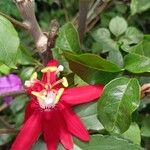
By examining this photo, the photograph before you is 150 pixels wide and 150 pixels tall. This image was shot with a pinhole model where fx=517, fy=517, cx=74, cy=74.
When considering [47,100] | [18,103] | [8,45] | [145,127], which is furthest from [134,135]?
[18,103]

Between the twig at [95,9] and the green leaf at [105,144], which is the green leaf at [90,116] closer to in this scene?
the green leaf at [105,144]

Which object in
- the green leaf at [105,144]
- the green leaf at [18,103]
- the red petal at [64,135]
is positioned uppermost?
the red petal at [64,135]

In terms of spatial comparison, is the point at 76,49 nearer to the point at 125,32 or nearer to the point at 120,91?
the point at 120,91

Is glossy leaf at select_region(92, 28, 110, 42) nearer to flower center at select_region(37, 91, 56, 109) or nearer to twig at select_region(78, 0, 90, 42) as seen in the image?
twig at select_region(78, 0, 90, 42)

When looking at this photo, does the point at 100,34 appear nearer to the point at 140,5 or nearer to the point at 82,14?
the point at 82,14

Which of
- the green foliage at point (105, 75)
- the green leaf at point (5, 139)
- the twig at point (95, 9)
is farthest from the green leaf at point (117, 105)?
the green leaf at point (5, 139)

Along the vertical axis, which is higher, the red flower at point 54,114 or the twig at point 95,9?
the twig at point 95,9

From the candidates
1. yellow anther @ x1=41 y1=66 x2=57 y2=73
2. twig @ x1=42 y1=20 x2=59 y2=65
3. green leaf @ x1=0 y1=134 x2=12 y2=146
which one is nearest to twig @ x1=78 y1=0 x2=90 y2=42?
twig @ x1=42 y1=20 x2=59 y2=65
